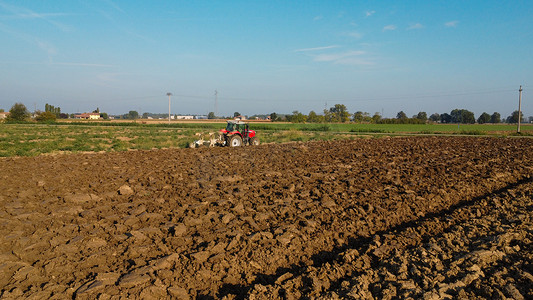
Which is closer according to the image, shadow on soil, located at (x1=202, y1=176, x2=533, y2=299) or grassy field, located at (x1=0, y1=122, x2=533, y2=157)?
shadow on soil, located at (x1=202, y1=176, x2=533, y2=299)

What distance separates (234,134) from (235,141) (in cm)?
42

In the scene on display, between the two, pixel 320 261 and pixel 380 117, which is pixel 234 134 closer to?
pixel 320 261

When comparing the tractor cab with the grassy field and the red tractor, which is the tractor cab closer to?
the red tractor

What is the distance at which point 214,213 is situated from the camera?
7527mm

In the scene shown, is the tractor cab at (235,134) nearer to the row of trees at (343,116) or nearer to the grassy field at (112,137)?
the grassy field at (112,137)

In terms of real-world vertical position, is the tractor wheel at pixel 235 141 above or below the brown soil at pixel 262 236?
above

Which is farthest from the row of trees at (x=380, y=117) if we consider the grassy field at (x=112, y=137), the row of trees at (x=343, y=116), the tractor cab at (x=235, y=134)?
the tractor cab at (x=235, y=134)

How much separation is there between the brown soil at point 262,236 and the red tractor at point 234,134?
919 cm

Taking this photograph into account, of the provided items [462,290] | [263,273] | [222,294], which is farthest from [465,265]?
[222,294]

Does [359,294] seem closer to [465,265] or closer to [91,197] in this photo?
[465,265]

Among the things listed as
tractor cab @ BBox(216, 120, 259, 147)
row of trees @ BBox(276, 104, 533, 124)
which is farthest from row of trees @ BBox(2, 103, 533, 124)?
tractor cab @ BBox(216, 120, 259, 147)

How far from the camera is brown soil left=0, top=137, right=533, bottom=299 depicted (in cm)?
462

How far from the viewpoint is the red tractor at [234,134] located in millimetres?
20938

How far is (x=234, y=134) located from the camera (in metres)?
21.2
